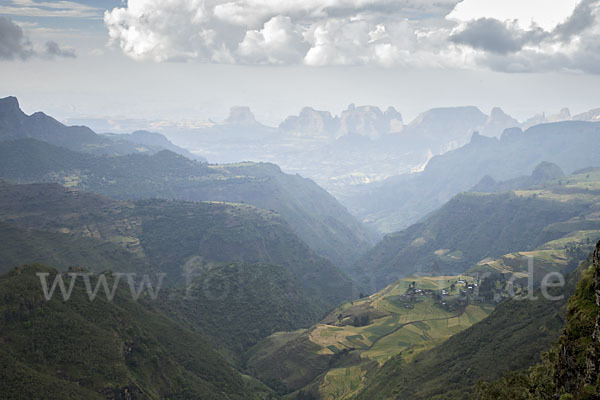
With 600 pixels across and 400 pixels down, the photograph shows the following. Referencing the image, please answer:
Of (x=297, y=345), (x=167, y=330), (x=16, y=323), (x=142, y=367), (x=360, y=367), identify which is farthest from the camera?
(x=297, y=345)

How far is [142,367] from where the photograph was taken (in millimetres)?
99312

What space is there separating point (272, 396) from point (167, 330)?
36.7 meters

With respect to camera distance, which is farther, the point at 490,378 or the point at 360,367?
the point at 360,367

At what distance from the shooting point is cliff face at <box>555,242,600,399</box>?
3042cm

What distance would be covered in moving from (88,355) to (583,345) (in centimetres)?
8338

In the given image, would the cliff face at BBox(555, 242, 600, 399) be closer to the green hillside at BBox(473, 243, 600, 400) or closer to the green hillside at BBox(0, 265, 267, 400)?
the green hillside at BBox(473, 243, 600, 400)

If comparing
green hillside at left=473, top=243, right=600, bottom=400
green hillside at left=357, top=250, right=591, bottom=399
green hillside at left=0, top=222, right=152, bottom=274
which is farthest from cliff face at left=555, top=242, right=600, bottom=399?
green hillside at left=0, top=222, right=152, bottom=274

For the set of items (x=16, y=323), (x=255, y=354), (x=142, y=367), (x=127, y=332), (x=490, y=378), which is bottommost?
(x=255, y=354)

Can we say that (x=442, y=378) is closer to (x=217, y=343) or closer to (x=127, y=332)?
(x=127, y=332)

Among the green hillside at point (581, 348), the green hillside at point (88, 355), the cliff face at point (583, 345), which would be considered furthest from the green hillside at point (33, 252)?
the cliff face at point (583, 345)

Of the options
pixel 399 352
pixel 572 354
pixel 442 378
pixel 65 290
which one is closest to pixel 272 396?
pixel 399 352

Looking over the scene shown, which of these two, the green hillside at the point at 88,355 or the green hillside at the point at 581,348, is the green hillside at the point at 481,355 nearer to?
the green hillside at the point at 88,355

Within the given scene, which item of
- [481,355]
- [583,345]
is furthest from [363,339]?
[583,345]

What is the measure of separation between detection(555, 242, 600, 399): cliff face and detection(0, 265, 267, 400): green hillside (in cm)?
7018
